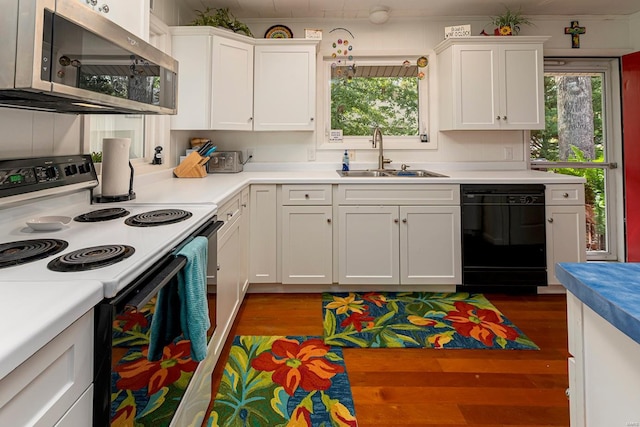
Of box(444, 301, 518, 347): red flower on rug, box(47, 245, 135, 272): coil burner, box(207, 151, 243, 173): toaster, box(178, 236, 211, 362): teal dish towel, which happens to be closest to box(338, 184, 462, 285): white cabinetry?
box(444, 301, 518, 347): red flower on rug

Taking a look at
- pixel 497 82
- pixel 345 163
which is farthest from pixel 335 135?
pixel 497 82

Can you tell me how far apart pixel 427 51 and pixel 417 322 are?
7.98ft

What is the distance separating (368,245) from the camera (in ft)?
8.87

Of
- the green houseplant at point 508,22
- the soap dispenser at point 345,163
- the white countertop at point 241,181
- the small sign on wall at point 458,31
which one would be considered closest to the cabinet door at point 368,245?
the white countertop at point 241,181

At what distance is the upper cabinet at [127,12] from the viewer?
45.7 inches

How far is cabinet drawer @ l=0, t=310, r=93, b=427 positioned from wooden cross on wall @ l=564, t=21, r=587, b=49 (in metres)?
4.20

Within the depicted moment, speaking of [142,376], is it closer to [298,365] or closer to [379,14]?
[298,365]

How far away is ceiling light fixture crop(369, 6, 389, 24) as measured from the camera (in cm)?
300

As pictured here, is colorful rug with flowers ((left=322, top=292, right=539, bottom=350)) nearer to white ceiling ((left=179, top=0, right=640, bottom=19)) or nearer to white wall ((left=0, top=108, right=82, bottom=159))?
white wall ((left=0, top=108, right=82, bottom=159))

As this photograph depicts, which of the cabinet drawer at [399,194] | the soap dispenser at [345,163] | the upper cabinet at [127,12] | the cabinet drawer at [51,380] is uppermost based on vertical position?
the upper cabinet at [127,12]

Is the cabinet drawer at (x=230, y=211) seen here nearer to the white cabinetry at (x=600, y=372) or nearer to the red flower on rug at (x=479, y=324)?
the white cabinetry at (x=600, y=372)

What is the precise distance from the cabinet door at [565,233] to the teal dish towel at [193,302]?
2613mm

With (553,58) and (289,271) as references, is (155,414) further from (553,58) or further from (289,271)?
(553,58)

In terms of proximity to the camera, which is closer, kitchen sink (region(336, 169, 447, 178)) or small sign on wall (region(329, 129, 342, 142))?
kitchen sink (region(336, 169, 447, 178))
